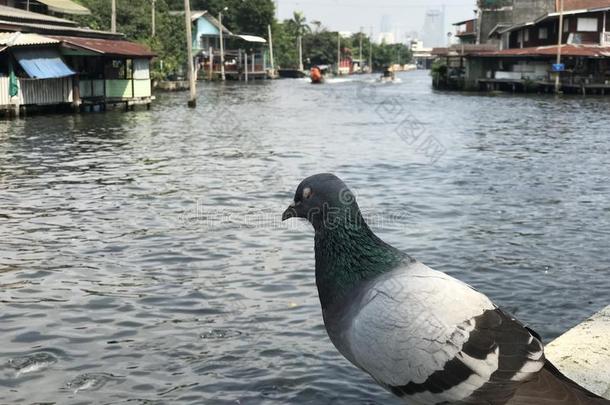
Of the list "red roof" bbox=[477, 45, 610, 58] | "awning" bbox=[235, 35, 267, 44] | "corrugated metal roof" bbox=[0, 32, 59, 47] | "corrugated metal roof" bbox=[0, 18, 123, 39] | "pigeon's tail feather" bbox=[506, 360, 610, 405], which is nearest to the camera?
"pigeon's tail feather" bbox=[506, 360, 610, 405]

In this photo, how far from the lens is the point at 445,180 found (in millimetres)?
16188

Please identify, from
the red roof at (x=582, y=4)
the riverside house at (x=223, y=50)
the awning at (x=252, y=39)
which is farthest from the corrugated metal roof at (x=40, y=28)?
the awning at (x=252, y=39)

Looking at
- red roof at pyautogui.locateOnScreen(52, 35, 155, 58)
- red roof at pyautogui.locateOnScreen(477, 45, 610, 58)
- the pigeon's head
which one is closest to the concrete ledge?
the pigeon's head

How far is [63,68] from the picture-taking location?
31109 millimetres

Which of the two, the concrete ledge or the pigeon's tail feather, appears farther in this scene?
the concrete ledge

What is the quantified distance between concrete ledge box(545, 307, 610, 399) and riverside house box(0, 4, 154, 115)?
26956 millimetres

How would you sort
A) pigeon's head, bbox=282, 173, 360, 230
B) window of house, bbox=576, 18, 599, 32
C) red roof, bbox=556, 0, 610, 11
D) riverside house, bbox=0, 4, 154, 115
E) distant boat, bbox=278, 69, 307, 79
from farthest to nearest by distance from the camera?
1. distant boat, bbox=278, 69, 307, 79
2. red roof, bbox=556, 0, 610, 11
3. window of house, bbox=576, 18, 599, 32
4. riverside house, bbox=0, 4, 154, 115
5. pigeon's head, bbox=282, 173, 360, 230

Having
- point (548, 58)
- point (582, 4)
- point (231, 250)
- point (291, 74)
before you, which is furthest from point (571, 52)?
point (291, 74)

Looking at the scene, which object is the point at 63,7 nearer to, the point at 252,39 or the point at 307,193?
the point at 252,39

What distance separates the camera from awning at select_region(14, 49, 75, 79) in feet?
94.6

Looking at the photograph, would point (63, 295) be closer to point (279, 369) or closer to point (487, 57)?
point (279, 369)

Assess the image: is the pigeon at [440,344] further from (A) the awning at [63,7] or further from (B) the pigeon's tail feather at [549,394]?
(A) the awning at [63,7]

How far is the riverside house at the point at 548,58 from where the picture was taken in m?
54.2

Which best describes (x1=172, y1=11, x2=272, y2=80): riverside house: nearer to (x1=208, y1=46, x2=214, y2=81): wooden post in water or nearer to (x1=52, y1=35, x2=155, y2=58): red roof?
(x1=208, y1=46, x2=214, y2=81): wooden post in water
